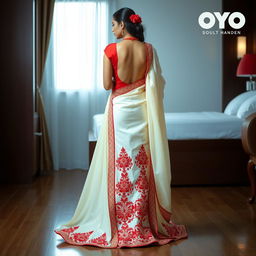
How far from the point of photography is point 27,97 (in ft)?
17.4

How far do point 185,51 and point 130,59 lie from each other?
4016 millimetres

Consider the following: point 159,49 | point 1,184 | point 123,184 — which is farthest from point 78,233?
point 159,49

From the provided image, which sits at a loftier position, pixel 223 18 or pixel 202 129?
pixel 223 18

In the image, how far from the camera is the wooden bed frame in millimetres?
5098

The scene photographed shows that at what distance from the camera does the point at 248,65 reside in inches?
253

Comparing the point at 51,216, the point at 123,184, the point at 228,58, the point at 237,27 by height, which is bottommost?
the point at 51,216

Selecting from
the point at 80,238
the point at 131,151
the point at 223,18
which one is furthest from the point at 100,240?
the point at 223,18

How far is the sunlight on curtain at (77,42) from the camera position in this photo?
663 cm

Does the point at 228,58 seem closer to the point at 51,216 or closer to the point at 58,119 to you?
the point at 58,119

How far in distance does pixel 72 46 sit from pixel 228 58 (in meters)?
2.14

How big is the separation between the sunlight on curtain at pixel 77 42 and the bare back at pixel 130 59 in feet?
11.5

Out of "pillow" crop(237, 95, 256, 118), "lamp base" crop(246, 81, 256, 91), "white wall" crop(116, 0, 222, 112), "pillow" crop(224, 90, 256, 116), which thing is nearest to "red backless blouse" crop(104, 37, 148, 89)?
"pillow" crop(237, 95, 256, 118)

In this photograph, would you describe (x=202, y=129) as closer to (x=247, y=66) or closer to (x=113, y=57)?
(x=247, y=66)

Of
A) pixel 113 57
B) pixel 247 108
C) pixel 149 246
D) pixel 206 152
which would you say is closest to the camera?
pixel 149 246
